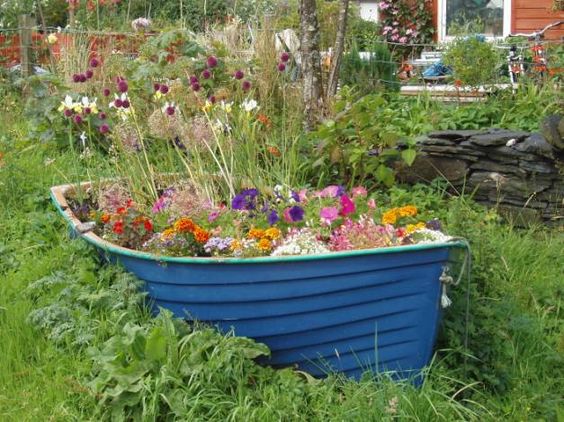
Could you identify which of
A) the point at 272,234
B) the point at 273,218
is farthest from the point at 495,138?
the point at 272,234

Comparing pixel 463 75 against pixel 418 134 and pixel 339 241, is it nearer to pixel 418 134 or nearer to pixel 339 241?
pixel 418 134

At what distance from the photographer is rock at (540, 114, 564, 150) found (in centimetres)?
543

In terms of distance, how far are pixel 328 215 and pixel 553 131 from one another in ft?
6.76

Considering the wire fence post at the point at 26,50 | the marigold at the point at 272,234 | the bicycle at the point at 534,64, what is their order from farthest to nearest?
the wire fence post at the point at 26,50, the bicycle at the point at 534,64, the marigold at the point at 272,234

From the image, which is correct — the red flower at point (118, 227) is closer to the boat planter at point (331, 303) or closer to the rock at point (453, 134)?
the boat planter at point (331, 303)

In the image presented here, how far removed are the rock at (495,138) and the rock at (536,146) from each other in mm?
67

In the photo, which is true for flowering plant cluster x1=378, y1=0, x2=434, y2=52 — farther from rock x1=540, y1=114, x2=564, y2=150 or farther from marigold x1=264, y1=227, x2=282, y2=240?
marigold x1=264, y1=227, x2=282, y2=240

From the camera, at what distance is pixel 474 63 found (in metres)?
7.73

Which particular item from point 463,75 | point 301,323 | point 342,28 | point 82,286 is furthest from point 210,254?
point 463,75

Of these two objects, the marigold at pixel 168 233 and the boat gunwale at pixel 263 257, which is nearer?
the boat gunwale at pixel 263 257

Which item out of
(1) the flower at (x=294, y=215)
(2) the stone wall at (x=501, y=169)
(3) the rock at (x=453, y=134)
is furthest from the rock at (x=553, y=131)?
(1) the flower at (x=294, y=215)

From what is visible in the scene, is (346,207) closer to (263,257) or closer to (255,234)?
(255,234)

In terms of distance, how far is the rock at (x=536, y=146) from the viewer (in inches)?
218

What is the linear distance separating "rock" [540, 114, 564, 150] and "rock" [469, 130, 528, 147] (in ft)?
0.80
